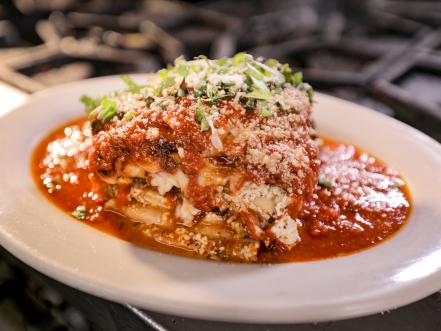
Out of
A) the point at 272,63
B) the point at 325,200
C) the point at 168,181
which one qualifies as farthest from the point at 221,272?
the point at 272,63

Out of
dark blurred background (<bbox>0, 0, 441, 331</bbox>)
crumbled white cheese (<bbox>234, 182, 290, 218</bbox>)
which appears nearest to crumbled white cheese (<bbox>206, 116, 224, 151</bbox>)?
crumbled white cheese (<bbox>234, 182, 290, 218</bbox>)

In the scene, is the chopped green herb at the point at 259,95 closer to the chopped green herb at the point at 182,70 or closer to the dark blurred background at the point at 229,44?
the chopped green herb at the point at 182,70

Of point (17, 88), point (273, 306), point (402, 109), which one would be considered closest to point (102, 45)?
point (17, 88)

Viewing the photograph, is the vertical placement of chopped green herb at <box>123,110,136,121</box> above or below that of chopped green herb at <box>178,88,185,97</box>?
below

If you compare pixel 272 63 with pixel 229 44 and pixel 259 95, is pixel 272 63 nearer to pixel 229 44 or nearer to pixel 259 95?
pixel 259 95

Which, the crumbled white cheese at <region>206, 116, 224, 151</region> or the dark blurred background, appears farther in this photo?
the dark blurred background

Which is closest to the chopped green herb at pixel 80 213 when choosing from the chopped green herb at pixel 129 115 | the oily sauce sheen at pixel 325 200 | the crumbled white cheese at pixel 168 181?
the oily sauce sheen at pixel 325 200

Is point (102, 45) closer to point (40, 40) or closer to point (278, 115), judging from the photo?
point (40, 40)

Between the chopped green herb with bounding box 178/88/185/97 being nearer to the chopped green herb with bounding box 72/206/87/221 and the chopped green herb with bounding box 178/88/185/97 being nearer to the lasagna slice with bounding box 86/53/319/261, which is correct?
the lasagna slice with bounding box 86/53/319/261
